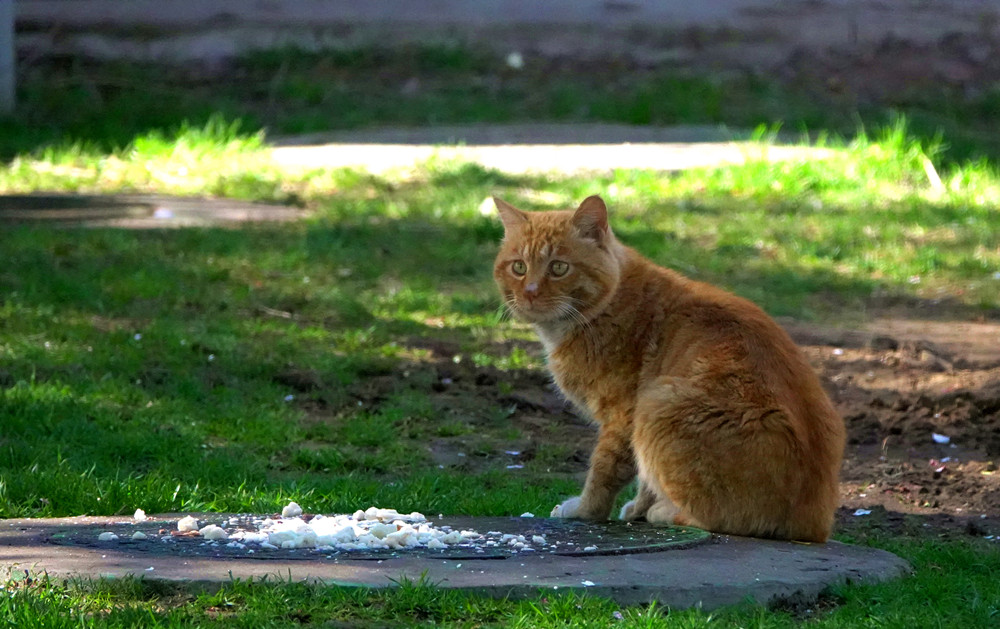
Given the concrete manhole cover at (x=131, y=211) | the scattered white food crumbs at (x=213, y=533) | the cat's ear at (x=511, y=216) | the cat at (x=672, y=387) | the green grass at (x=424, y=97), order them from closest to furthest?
1. the scattered white food crumbs at (x=213, y=533)
2. the cat at (x=672, y=387)
3. the cat's ear at (x=511, y=216)
4. the concrete manhole cover at (x=131, y=211)
5. the green grass at (x=424, y=97)

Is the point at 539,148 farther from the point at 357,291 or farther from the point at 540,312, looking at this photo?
the point at 540,312

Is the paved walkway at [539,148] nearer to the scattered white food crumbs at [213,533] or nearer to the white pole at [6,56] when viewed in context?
the white pole at [6,56]

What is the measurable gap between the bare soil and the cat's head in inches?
50.3

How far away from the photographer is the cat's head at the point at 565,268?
16.6ft

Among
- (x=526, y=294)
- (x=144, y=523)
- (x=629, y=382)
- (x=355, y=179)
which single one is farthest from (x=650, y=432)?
(x=355, y=179)

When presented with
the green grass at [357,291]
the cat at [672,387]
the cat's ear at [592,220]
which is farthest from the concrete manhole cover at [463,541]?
the cat's ear at [592,220]

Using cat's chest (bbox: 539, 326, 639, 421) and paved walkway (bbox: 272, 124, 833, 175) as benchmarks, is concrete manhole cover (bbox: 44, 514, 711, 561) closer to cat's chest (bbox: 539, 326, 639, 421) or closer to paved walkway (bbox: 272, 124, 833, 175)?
cat's chest (bbox: 539, 326, 639, 421)

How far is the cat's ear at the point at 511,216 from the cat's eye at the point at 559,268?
0.28 metres

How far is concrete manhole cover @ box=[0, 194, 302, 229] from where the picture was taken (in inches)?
394

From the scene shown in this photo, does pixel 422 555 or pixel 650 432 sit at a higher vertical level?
pixel 650 432

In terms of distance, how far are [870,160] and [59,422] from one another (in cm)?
796

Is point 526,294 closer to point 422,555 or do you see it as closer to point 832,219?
point 422,555

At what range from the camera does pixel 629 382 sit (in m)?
4.94

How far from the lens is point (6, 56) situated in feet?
44.1
